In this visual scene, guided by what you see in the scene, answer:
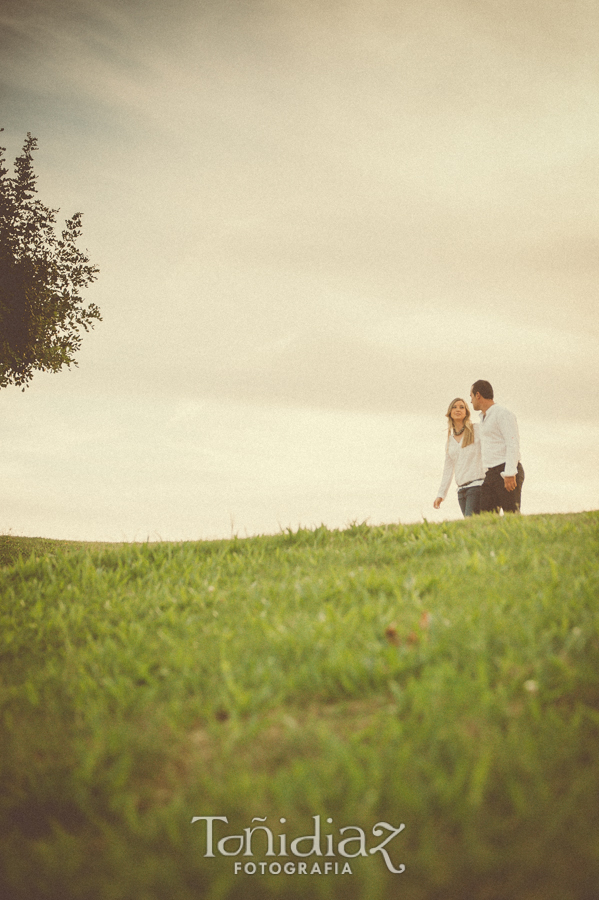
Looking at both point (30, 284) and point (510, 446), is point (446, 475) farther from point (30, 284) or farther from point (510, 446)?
point (30, 284)

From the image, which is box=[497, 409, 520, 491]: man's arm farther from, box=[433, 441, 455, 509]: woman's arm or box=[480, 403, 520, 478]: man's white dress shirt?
box=[433, 441, 455, 509]: woman's arm

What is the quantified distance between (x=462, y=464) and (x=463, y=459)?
0.31ft

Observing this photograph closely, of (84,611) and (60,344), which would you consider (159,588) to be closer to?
(84,611)

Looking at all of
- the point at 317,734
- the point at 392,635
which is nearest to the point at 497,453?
the point at 392,635

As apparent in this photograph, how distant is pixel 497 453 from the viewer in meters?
8.56

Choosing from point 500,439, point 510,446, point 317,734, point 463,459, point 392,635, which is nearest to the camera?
point 317,734

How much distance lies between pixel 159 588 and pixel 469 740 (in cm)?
381

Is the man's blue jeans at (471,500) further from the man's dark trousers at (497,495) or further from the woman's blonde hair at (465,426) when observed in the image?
the woman's blonde hair at (465,426)

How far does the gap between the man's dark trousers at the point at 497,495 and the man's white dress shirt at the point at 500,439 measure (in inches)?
5.7

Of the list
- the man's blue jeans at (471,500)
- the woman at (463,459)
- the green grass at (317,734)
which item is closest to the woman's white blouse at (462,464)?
the woman at (463,459)

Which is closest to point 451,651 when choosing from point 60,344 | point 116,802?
point 116,802

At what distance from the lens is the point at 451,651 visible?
9.87 ft

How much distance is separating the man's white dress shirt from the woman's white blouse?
Answer: 1.41 feet

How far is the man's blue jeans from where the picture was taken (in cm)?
921
